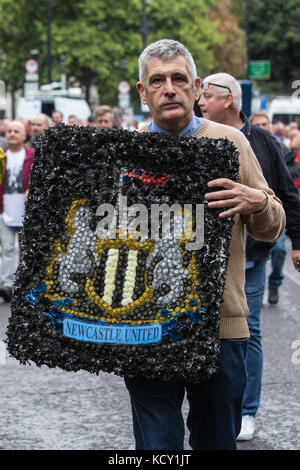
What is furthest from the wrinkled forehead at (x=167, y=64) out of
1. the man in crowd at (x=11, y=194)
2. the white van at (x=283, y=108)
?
the white van at (x=283, y=108)

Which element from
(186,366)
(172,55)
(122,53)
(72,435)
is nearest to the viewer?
(186,366)

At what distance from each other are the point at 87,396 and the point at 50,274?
289 centimetres

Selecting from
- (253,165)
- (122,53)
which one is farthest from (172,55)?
(122,53)

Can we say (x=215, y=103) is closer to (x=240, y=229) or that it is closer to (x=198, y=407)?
(x=240, y=229)

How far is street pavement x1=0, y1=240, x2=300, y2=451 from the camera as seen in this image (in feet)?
16.3

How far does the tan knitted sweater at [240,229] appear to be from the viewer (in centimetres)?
337

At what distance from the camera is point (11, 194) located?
10062mm

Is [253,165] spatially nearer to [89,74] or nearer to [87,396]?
[87,396]

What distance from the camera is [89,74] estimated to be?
4672 cm

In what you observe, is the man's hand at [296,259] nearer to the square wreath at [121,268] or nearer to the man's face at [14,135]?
the square wreath at [121,268]

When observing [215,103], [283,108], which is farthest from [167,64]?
[283,108]

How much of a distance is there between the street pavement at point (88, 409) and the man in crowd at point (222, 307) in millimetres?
1510

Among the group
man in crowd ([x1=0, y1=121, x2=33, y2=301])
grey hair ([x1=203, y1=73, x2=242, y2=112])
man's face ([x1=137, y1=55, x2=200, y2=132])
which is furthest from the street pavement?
man in crowd ([x1=0, y1=121, x2=33, y2=301])

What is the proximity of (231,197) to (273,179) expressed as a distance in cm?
215
